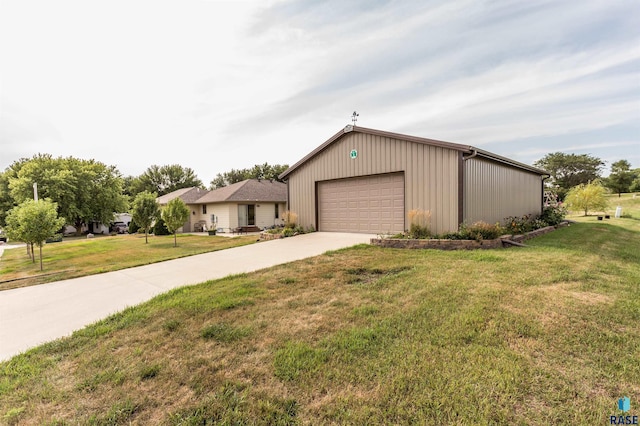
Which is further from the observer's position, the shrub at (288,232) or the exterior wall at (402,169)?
the shrub at (288,232)

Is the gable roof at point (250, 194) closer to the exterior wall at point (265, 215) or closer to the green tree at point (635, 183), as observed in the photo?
the exterior wall at point (265, 215)

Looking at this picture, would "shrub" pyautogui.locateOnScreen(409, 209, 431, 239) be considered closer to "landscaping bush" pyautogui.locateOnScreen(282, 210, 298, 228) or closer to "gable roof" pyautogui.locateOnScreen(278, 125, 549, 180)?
"gable roof" pyautogui.locateOnScreen(278, 125, 549, 180)

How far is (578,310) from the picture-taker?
3.48 m

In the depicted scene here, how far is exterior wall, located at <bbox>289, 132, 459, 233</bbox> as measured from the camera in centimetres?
906

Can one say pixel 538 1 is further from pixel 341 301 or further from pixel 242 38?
pixel 341 301

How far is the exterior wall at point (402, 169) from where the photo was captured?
9062 mm

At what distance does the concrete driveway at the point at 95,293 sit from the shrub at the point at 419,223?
2.77 m

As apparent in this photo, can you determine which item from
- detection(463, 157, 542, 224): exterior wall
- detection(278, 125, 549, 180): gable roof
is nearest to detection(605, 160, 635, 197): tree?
detection(463, 157, 542, 224): exterior wall

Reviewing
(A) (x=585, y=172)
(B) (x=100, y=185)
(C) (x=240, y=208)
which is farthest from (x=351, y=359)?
(A) (x=585, y=172)

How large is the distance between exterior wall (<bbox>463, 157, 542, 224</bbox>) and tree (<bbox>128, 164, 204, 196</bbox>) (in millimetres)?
47142

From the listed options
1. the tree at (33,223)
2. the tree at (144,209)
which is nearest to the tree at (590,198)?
the tree at (144,209)

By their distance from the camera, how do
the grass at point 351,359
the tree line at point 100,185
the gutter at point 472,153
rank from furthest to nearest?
1. the tree line at point 100,185
2. the gutter at point 472,153
3. the grass at point 351,359

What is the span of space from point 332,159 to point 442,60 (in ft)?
17.7

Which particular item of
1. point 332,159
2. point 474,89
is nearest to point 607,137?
point 474,89
